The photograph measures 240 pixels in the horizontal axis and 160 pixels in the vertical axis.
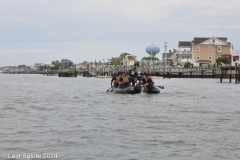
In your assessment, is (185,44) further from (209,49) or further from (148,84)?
(148,84)

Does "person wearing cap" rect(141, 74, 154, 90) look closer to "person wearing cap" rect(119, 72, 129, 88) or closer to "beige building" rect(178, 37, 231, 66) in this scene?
"person wearing cap" rect(119, 72, 129, 88)

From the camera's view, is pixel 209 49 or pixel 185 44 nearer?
pixel 209 49

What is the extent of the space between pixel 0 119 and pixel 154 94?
24.0m

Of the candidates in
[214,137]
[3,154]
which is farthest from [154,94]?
[3,154]

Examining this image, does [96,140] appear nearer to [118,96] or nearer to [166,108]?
[166,108]

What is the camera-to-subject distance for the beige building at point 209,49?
16019cm

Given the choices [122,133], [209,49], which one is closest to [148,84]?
[122,133]

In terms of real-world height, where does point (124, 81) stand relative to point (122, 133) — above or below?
above

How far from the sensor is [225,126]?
27.4 metres

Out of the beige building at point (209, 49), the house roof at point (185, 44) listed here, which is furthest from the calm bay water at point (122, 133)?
the house roof at point (185, 44)

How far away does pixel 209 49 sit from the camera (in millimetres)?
160750

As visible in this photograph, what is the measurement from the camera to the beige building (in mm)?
160188

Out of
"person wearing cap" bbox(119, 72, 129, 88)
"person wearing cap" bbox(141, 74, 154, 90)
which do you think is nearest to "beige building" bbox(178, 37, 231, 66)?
"person wearing cap" bbox(141, 74, 154, 90)

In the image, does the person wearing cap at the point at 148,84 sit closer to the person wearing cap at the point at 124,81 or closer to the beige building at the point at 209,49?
the person wearing cap at the point at 124,81
